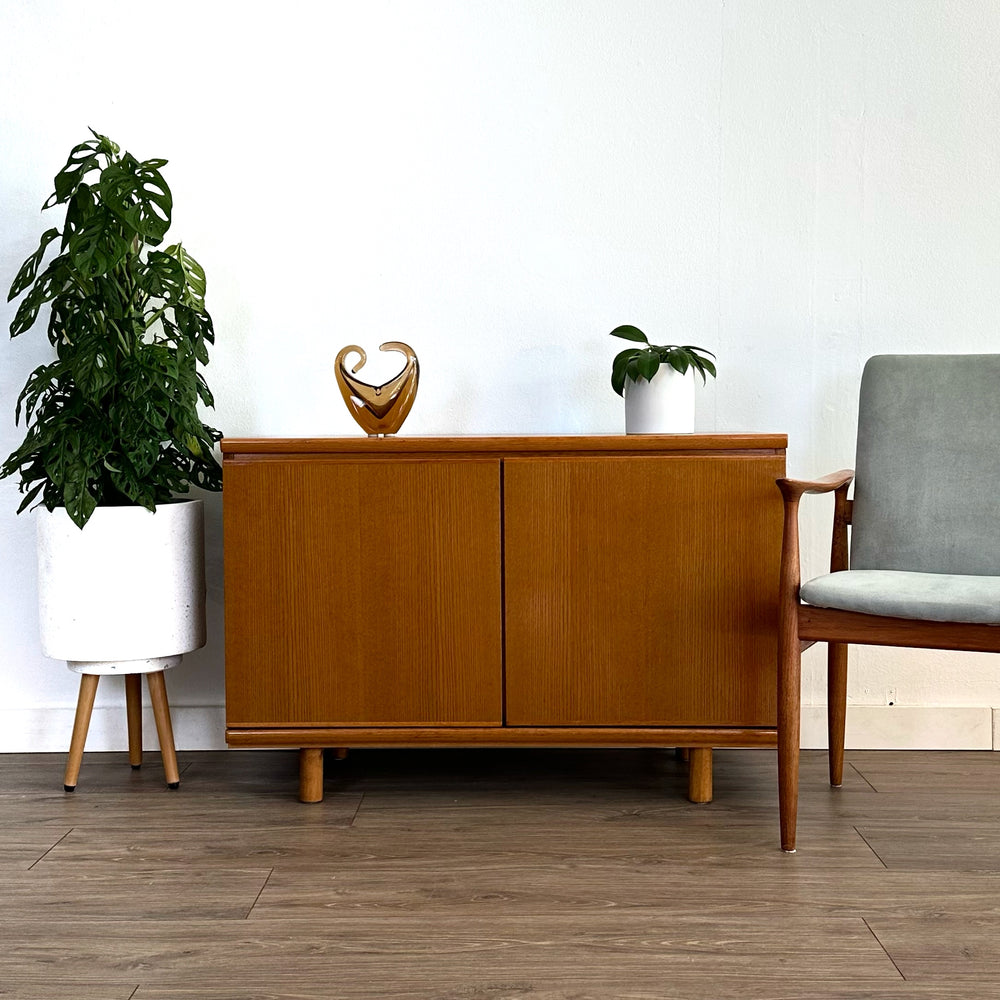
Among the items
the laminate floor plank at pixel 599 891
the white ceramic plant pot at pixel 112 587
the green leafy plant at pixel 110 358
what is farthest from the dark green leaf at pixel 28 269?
the laminate floor plank at pixel 599 891

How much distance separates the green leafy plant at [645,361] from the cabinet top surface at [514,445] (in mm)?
171

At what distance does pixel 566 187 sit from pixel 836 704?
1.34m

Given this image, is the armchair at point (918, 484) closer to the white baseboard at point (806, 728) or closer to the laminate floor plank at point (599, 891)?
the white baseboard at point (806, 728)

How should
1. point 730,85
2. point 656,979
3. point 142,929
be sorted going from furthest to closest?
point 730,85
point 142,929
point 656,979

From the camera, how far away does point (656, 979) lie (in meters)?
1.44

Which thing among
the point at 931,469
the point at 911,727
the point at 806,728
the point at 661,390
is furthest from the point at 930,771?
the point at 661,390

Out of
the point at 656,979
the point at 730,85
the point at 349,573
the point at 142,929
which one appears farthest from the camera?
the point at 730,85

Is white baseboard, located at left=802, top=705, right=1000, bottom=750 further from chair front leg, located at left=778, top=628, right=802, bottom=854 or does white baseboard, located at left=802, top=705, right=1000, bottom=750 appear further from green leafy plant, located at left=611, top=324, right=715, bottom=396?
green leafy plant, located at left=611, top=324, right=715, bottom=396

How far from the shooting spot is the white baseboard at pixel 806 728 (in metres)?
2.53

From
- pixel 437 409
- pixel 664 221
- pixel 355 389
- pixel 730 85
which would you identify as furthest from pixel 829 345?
pixel 355 389

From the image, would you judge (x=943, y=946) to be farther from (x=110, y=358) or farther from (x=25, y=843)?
(x=110, y=358)

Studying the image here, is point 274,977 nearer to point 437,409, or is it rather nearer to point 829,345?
point 437,409

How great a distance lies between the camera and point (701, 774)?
2156 millimetres

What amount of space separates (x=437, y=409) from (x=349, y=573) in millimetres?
606
